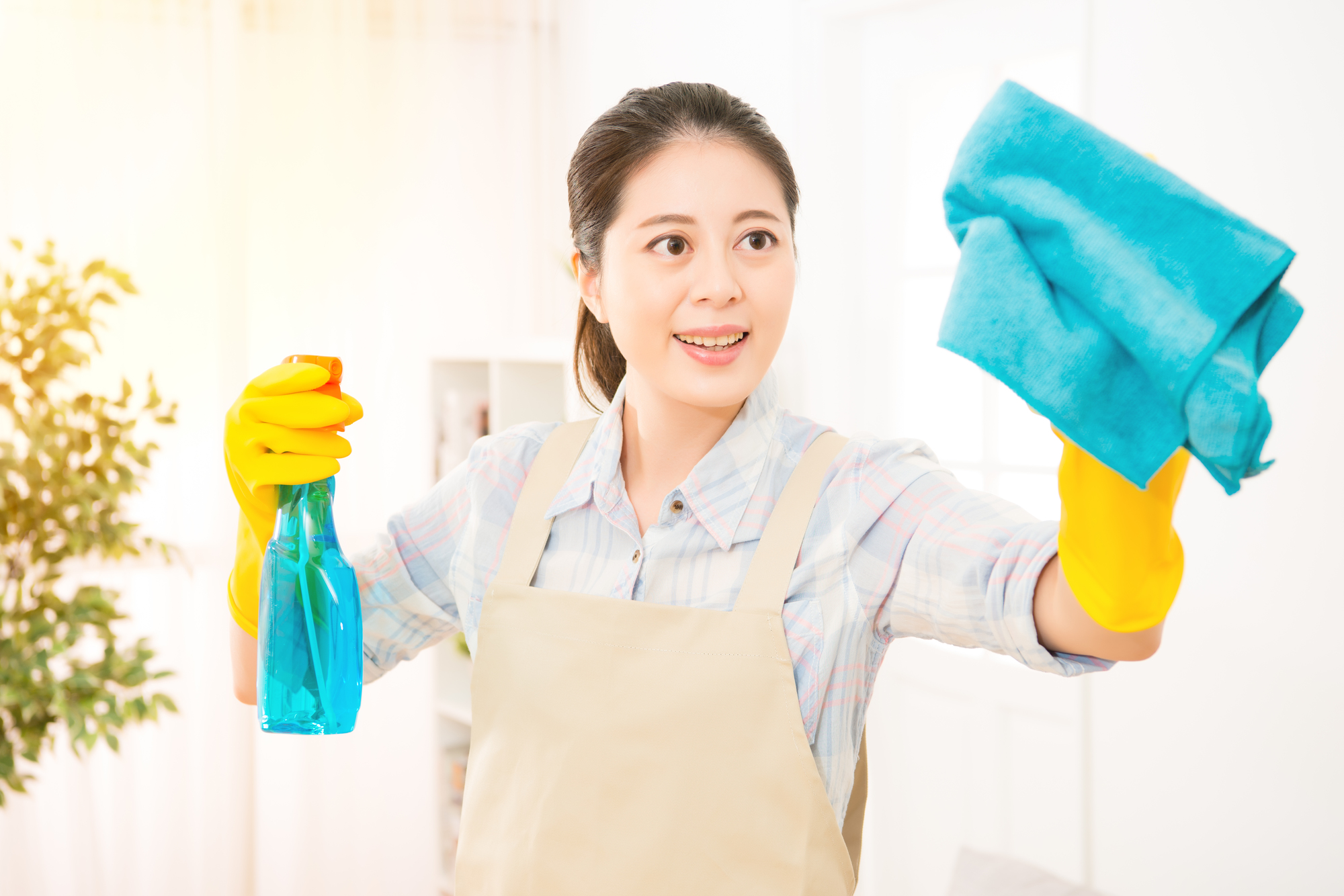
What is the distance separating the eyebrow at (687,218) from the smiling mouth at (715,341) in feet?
0.34

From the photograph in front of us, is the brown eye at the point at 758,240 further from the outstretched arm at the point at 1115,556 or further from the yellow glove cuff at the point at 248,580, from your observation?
the yellow glove cuff at the point at 248,580

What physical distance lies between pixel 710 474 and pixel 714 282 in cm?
19

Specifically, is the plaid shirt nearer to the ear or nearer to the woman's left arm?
the woman's left arm

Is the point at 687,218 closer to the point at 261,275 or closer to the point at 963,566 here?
the point at 963,566

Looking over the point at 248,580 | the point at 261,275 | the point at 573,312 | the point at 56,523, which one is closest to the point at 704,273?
the point at 248,580

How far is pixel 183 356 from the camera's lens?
107 inches

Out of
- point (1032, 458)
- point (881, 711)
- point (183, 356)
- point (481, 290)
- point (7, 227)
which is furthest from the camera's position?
point (481, 290)

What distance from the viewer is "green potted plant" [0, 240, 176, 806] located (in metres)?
2.20

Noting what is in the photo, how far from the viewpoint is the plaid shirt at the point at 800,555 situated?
0.78 metres

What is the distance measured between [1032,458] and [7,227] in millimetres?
2550

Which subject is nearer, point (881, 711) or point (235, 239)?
point (881, 711)

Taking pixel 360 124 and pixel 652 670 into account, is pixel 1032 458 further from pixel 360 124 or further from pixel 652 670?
pixel 360 124

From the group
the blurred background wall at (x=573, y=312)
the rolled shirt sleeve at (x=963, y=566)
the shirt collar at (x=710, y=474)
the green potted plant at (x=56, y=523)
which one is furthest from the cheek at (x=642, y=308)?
the green potted plant at (x=56, y=523)

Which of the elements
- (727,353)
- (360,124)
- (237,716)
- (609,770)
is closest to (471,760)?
(609,770)
